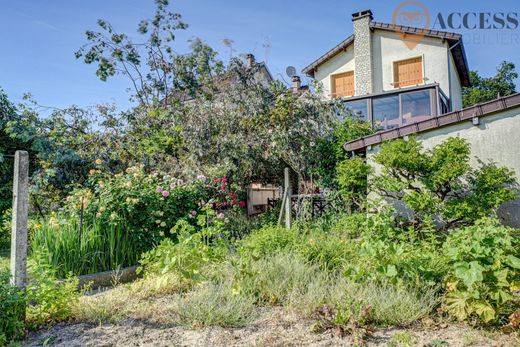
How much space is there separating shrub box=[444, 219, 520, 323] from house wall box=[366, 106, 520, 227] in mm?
4263

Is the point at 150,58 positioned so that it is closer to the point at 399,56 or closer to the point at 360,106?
the point at 360,106

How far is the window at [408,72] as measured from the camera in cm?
1823

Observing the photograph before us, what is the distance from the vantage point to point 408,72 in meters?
18.6

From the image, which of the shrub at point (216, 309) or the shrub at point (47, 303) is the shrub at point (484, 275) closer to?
the shrub at point (216, 309)

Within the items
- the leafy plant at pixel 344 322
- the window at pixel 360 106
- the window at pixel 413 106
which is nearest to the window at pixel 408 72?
the window at pixel 413 106

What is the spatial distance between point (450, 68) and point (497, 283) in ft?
56.7

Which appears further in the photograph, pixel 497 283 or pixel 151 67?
pixel 151 67

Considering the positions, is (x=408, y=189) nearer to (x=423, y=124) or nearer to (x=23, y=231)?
(x=423, y=124)

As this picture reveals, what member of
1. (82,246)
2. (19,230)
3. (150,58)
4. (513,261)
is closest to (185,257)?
(19,230)

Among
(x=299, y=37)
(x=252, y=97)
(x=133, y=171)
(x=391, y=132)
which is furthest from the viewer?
(x=252, y=97)

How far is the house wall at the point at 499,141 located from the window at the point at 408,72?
39.1 ft

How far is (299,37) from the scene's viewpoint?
28.1 ft

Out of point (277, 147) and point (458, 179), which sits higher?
point (277, 147)

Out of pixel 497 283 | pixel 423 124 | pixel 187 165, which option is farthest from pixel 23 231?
pixel 423 124
